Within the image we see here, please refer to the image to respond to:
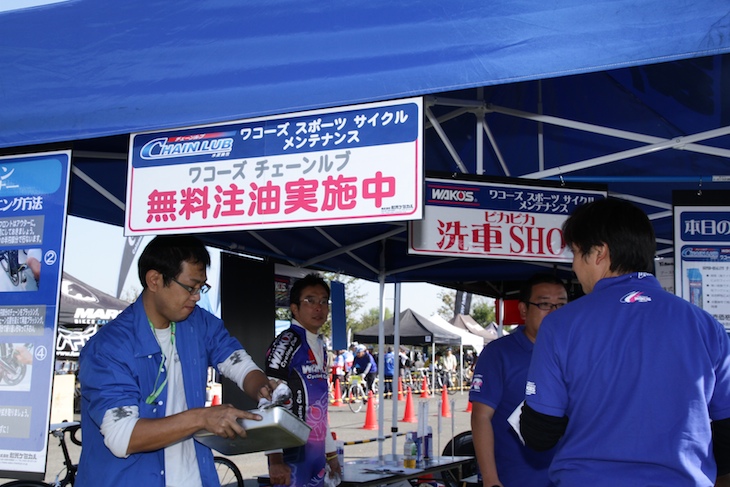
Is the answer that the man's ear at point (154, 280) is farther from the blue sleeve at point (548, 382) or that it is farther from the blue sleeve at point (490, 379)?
the blue sleeve at point (490, 379)

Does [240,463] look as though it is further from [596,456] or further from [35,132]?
[596,456]

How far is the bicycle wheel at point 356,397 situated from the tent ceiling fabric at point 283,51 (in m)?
18.1

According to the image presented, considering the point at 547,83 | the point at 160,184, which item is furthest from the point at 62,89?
the point at 547,83

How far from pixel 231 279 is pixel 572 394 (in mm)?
4355

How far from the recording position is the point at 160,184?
2.70 meters

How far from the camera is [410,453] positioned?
5.95 metres

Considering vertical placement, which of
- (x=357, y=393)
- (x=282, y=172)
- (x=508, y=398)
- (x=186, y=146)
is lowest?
(x=357, y=393)

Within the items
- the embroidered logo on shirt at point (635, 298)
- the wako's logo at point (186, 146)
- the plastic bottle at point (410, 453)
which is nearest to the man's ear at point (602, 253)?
the embroidered logo on shirt at point (635, 298)

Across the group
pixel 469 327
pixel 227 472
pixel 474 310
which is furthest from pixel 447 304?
pixel 227 472

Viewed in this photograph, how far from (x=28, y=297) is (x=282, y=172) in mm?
1271

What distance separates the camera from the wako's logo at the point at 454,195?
432 cm

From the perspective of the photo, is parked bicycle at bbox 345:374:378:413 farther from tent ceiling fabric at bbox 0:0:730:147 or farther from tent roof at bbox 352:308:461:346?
tent ceiling fabric at bbox 0:0:730:147

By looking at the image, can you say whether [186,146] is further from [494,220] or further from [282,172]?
[494,220]

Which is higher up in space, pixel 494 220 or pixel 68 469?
pixel 494 220
